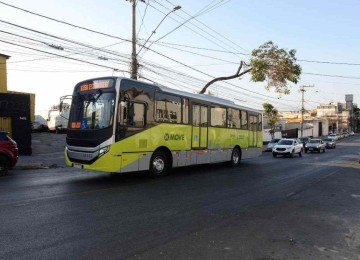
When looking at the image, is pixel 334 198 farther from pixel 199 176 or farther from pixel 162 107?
pixel 162 107

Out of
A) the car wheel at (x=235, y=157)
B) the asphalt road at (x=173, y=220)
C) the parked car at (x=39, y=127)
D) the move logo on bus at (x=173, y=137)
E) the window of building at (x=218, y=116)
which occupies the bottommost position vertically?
the asphalt road at (x=173, y=220)

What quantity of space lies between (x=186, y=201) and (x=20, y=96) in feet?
58.6

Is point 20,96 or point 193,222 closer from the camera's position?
point 193,222

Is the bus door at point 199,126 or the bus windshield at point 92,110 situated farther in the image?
the bus door at point 199,126

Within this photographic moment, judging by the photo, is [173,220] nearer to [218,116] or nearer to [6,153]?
[6,153]

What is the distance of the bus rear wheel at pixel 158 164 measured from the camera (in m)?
13.6

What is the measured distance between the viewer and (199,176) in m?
15.2

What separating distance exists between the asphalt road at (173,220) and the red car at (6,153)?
1900mm

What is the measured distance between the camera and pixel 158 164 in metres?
13.9

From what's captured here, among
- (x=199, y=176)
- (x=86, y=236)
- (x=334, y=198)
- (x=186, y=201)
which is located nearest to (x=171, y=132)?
(x=199, y=176)

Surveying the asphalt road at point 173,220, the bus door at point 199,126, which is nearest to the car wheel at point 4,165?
the asphalt road at point 173,220

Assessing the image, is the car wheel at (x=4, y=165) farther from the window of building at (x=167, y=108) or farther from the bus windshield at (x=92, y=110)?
the window of building at (x=167, y=108)

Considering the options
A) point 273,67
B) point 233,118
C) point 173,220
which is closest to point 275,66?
A: point 273,67

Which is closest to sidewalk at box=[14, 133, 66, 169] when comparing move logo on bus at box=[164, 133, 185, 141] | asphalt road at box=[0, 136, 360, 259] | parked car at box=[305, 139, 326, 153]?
asphalt road at box=[0, 136, 360, 259]
